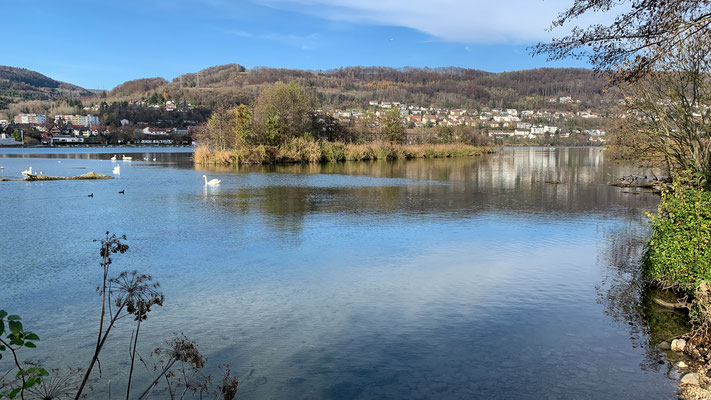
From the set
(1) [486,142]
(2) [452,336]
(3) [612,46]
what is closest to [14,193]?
(2) [452,336]

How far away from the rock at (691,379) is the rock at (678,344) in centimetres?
89

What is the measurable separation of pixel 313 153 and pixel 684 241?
41764 mm

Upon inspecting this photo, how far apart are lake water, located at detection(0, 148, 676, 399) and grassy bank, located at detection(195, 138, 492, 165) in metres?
27.0

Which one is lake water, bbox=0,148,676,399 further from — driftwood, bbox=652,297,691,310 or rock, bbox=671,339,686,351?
driftwood, bbox=652,297,691,310

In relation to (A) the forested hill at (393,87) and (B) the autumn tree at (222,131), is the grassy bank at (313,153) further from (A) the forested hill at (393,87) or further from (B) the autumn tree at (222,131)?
(A) the forested hill at (393,87)

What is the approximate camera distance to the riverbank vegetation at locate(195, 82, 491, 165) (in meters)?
44.6

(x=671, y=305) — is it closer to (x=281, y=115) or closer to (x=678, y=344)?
(x=678, y=344)

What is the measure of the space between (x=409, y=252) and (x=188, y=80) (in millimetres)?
188917

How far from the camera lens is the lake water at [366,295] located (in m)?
5.48

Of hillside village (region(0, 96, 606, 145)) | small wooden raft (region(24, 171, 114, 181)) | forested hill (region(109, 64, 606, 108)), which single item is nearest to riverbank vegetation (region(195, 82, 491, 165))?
small wooden raft (region(24, 171, 114, 181))

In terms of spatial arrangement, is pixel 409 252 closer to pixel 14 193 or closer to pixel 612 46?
pixel 612 46

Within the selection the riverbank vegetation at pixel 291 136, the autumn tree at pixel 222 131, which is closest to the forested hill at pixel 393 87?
the riverbank vegetation at pixel 291 136

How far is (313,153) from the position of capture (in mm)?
47500

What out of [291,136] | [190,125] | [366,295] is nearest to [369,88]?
[190,125]
